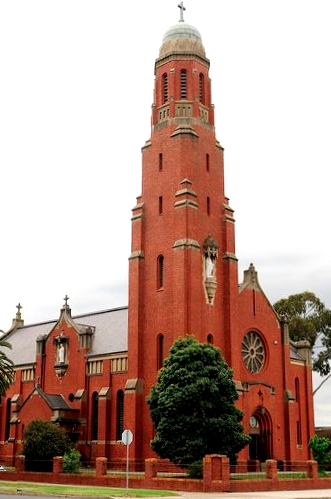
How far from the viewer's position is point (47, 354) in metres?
66.0

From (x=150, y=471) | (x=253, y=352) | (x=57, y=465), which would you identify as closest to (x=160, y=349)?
(x=253, y=352)

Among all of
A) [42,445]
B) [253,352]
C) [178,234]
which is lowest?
[42,445]

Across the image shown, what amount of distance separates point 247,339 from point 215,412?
16.5m

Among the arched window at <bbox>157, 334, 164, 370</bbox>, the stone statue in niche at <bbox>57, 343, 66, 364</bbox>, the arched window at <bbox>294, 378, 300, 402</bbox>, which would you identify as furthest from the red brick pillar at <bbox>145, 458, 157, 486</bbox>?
the arched window at <bbox>294, 378, 300, 402</bbox>

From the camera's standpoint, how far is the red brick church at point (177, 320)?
5288 centimetres

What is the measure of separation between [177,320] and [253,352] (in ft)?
36.6

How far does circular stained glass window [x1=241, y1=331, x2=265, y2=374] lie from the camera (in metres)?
58.6

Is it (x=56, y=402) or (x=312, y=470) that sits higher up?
(x=56, y=402)

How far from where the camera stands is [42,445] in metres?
51.0

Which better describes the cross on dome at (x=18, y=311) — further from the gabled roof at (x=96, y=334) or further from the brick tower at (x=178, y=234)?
the brick tower at (x=178, y=234)

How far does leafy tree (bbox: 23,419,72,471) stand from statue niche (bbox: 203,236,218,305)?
1519 cm

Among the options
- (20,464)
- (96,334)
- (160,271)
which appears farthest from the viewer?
(96,334)

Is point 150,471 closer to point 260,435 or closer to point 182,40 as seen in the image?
point 260,435

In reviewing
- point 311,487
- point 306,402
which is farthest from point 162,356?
point 306,402
